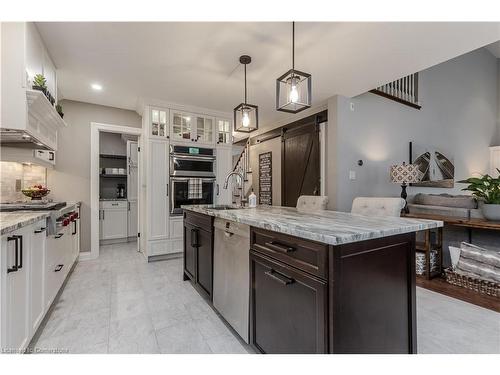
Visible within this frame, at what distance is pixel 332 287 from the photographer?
1.04m

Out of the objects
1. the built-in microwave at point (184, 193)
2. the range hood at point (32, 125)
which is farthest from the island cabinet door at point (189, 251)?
the range hood at point (32, 125)

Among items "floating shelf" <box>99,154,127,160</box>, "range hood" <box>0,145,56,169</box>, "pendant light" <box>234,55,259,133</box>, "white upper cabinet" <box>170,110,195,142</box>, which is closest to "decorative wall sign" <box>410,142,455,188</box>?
"pendant light" <box>234,55,259,133</box>

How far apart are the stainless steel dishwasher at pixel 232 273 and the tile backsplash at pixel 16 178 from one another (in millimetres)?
2483

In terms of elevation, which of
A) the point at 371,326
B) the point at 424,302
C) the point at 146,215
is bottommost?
the point at 424,302

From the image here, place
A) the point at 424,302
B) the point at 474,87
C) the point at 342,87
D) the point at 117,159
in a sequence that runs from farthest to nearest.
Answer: the point at 474,87 < the point at 117,159 < the point at 342,87 < the point at 424,302

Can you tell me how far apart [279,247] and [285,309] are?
0.31m

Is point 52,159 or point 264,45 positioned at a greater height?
point 264,45

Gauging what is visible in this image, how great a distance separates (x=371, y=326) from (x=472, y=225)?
2.27 m

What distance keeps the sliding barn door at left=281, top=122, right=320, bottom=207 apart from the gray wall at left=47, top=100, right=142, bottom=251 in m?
3.34

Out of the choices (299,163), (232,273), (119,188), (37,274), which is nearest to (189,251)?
(232,273)
